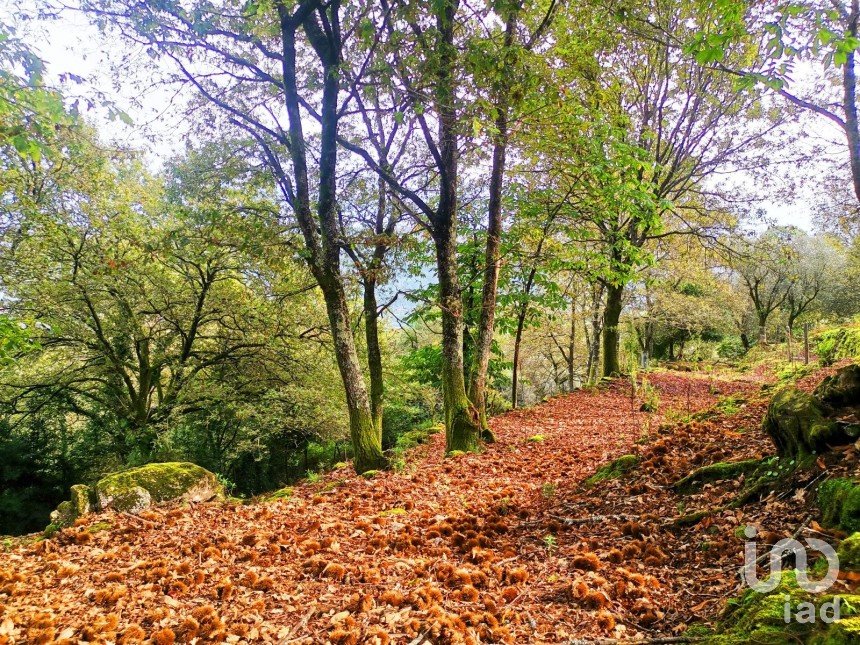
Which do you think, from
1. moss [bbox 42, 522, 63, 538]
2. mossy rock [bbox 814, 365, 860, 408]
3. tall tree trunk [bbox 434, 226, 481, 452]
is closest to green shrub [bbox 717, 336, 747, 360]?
tall tree trunk [bbox 434, 226, 481, 452]

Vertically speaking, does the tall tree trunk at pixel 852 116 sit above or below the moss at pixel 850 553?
above

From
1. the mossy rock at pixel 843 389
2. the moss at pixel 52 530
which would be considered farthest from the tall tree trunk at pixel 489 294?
the moss at pixel 52 530

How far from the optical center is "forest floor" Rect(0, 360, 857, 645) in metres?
2.46

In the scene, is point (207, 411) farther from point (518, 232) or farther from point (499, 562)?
point (499, 562)

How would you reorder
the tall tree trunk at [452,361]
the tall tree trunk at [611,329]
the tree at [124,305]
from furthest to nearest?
the tall tree trunk at [611,329] → the tree at [124,305] → the tall tree trunk at [452,361]

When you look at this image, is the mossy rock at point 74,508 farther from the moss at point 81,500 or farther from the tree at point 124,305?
the tree at point 124,305

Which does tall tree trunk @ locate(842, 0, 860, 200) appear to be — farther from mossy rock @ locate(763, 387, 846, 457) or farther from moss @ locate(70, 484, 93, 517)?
moss @ locate(70, 484, 93, 517)

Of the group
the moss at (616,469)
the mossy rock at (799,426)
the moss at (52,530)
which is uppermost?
the mossy rock at (799,426)

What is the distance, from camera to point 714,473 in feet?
12.2

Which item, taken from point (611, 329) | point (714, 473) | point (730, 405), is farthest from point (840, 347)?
point (714, 473)

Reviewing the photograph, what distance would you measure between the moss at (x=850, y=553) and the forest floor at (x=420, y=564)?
0.55 meters

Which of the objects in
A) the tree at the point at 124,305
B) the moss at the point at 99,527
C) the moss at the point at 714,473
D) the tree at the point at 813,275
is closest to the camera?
the moss at the point at 714,473

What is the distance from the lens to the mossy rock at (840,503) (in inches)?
87.2

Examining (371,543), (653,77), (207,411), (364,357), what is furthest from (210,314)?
(653,77)
